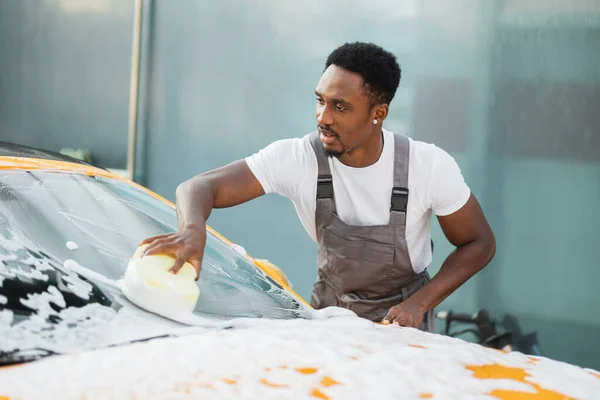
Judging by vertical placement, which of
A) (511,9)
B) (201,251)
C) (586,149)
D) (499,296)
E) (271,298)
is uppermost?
(511,9)

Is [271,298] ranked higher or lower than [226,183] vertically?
lower

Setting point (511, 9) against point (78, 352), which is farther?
point (511, 9)

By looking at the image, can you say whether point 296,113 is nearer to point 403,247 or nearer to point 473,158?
point 473,158

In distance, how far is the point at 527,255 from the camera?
398 centimetres

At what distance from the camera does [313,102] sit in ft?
15.5

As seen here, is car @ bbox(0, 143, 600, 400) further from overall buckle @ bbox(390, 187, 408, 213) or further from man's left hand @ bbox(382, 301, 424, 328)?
overall buckle @ bbox(390, 187, 408, 213)

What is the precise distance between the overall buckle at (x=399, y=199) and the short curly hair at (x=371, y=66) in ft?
1.01

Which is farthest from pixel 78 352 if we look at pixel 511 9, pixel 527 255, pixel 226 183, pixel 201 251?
pixel 511 9

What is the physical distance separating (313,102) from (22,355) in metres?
3.41

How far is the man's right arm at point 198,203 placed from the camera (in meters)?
1.83

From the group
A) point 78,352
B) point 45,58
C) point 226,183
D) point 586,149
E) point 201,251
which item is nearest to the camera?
point 78,352

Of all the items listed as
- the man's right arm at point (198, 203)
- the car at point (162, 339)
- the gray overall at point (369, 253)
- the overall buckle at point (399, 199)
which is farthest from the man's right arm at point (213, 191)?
the overall buckle at point (399, 199)

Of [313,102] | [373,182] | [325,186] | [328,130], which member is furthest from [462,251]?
[313,102]

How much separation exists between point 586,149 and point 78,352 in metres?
3.05
